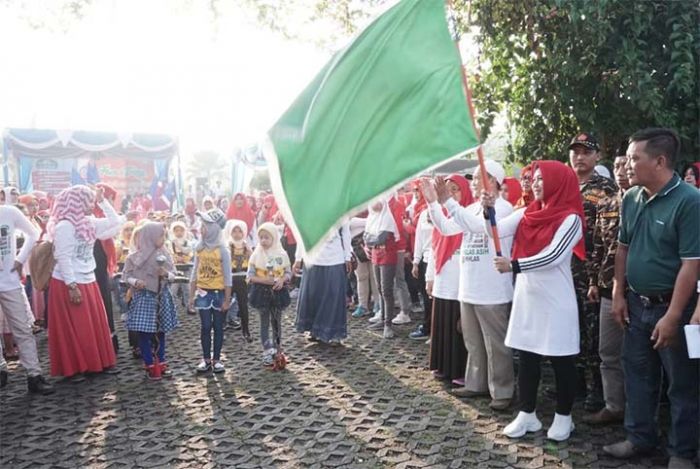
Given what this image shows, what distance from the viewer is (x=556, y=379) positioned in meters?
3.75

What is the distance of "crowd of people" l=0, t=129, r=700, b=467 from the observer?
319 cm

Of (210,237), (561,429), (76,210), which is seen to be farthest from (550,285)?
(76,210)

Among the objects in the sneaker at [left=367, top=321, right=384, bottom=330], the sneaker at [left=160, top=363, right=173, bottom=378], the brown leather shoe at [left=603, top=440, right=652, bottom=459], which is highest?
the brown leather shoe at [left=603, top=440, right=652, bottom=459]

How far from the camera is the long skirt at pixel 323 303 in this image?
6.41 meters

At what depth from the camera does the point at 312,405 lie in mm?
4672

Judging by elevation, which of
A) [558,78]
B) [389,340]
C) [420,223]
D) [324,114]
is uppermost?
[558,78]

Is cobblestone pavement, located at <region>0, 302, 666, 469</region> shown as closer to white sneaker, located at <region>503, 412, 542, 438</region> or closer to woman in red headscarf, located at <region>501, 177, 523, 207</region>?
white sneaker, located at <region>503, 412, 542, 438</region>

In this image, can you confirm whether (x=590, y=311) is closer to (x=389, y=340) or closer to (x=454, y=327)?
(x=454, y=327)

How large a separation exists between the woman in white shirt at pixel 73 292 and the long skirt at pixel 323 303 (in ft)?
7.25

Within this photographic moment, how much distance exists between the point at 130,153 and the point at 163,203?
2007mm

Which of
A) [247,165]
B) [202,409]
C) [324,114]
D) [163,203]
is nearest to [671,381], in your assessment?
[324,114]

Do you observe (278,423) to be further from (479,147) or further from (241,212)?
(241,212)

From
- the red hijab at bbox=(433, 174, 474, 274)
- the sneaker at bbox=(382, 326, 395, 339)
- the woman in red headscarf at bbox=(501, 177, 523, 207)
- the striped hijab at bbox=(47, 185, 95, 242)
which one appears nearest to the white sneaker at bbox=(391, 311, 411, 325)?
the sneaker at bbox=(382, 326, 395, 339)

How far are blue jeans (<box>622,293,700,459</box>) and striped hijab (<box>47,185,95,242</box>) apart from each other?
4.65 metres
